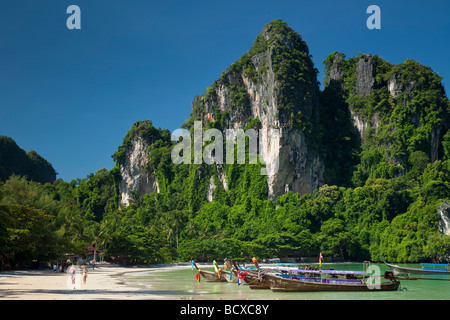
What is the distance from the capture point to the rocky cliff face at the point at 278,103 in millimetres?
76438

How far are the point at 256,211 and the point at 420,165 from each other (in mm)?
26506

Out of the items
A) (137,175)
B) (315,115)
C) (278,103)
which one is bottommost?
(137,175)

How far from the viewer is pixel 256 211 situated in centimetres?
7619

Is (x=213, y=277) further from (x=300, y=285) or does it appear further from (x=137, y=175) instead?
(x=137, y=175)

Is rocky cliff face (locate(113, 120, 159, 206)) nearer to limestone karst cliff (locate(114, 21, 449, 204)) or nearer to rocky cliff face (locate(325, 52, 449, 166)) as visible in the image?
limestone karst cliff (locate(114, 21, 449, 204))

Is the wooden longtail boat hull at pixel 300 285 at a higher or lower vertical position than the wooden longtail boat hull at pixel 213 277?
higher

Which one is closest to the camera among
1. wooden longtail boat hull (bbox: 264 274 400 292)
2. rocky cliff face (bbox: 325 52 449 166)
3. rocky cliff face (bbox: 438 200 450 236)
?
wooden longtail boat hull (bbox: 264 274 400 292)

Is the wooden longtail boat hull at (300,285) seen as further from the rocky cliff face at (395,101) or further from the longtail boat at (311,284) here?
the rocky cliff face at (395,101)

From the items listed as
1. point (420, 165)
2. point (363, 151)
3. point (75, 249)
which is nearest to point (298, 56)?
point (363, 151)

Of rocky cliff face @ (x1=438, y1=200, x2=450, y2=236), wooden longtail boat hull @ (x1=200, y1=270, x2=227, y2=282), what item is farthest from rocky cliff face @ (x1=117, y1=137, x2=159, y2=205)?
wooden longtail boat hull @ (x1=200, y1=270, x2=227, y2=282)

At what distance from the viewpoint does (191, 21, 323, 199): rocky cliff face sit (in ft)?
251

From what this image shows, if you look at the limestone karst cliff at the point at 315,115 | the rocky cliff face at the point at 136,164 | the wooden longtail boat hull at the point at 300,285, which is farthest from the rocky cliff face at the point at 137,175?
the wooden longtail boat hull at the point at 300,285

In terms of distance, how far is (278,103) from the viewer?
7719 centimetres

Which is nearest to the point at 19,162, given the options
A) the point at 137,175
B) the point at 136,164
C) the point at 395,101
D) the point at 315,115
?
the point at 136,164
